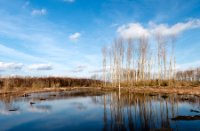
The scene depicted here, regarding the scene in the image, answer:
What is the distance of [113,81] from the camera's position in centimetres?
4512

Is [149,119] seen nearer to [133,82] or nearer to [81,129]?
[81,129]

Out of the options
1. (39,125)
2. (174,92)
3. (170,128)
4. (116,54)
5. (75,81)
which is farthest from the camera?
(75,81)

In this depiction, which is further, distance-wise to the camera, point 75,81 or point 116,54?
point 75,81

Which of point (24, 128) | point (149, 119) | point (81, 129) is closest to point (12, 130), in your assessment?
point (24, 128)

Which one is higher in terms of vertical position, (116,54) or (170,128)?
(116,54)

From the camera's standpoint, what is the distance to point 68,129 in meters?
8.88

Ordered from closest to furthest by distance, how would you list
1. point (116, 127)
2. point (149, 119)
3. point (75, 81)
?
point (116, 127) → point (149, 119) → point (75, 81)

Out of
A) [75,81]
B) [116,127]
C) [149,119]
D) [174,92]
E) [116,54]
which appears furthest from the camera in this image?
[75,81]

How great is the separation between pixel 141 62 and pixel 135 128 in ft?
107

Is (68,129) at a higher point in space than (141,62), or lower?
lower

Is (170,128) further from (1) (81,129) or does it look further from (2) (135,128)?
(1) (81,129)

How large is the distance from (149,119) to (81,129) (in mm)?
3909

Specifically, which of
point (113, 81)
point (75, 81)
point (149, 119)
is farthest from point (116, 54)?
point (149, 119)

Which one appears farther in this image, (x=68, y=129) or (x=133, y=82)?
(x=133, y=82)
